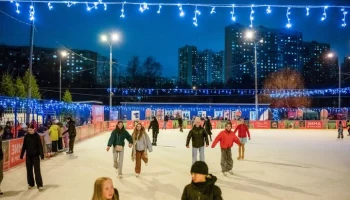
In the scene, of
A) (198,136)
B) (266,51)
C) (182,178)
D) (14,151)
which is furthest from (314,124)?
(266,51)

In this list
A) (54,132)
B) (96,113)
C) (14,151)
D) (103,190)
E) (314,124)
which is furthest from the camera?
(314,124)

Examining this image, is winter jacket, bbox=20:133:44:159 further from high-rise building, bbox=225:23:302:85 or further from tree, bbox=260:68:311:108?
high-rise building, bbox=225:23:302:85

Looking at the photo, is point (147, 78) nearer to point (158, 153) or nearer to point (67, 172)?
point (158, 153)

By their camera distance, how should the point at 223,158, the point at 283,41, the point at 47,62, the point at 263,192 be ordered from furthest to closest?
the point at 283,41 < the point at 47,62 < the point at 223,158 < the point at 263,192

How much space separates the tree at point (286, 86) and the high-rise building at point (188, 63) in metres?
35.8

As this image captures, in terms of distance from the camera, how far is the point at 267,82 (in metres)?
64.6

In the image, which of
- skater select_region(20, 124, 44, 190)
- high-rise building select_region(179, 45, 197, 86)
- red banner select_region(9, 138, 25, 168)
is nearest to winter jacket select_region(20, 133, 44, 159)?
skater select_region(20, 124, 44, 190)

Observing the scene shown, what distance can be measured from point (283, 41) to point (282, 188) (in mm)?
85387

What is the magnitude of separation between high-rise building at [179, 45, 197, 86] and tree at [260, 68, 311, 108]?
35.8 m

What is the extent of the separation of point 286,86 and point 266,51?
28707mm

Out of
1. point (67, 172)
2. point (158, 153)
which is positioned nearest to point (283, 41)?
point (158, 153)

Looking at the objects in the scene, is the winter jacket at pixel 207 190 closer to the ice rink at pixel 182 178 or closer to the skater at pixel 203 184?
the skater at pixel 203 184

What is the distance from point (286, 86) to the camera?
205ft

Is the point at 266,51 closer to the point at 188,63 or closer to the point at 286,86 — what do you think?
the point at 188,63
